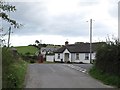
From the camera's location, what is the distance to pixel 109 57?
990 inches

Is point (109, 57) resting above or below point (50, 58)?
above

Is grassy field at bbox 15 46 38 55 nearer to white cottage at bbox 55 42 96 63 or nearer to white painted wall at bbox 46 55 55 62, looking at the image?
white painted wall at bbox 46 55 55 62

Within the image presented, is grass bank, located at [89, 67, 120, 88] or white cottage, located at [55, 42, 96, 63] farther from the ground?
white cottage, located at [55, 42, 96, 63]

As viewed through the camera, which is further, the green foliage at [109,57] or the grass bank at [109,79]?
the green foliage at [109,57]

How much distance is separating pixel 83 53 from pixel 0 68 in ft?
205

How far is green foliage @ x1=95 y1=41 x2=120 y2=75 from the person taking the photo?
2350cm

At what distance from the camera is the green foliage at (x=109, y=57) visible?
23500mm

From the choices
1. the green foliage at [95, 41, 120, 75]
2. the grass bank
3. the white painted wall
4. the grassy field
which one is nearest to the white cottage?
the white painted wall

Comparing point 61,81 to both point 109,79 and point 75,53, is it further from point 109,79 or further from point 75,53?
point 75,53

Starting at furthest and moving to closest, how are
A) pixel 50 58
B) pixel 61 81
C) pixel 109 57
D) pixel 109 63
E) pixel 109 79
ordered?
pixel 50 58 < pixel 109 63 < pixel 109 57 < pixel 61 81 < pixel 109 79

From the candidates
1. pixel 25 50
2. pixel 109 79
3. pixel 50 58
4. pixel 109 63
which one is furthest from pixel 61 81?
pixel 25 50

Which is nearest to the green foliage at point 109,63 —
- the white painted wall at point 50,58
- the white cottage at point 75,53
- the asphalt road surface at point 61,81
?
the asphalt road surface at point 61,81

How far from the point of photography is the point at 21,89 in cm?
1894

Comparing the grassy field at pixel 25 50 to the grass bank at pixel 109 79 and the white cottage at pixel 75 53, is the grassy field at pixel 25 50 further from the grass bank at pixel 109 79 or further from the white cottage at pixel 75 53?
the grass bank at pixel 109 79
